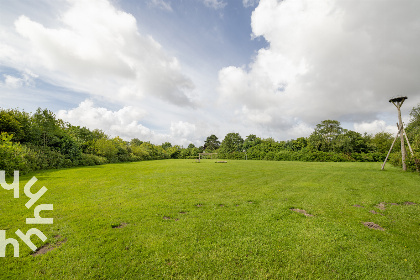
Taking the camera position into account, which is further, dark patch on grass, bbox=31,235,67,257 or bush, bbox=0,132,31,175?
bush, bbox=0,132,31,175

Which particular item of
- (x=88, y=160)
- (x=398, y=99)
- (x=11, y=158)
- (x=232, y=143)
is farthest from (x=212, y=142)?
(x=11, y=158)

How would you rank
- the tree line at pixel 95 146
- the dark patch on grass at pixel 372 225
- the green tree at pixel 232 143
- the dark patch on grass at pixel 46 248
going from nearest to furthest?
the dark patch on grass at pixel 46 248, the dark patch on grass at pixel 372 225, the tree line at pixel 95 146, the green tree at pixel 232 143

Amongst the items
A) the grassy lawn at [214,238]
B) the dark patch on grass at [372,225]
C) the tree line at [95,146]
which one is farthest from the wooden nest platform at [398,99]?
the dark patch on grass at [372,225]

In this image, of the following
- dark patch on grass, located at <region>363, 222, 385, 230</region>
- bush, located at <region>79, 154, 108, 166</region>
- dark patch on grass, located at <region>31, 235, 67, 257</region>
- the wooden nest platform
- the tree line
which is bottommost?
dark patch on grass, located at <region>31, 235, 67, 257</region>

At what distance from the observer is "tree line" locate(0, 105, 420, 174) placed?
16781 millimetres

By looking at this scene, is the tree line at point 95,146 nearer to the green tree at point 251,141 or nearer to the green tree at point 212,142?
the green tree at point 251,141

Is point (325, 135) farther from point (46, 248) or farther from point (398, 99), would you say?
point (46, 248)

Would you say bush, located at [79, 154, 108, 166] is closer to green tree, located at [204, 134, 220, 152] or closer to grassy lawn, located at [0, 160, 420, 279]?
grassy lawn, located at [0, 160, 420, 279]

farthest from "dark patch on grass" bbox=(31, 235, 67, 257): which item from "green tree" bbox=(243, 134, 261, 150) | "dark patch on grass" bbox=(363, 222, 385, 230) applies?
"green tree" bbox=(243, 134, 261, 150)

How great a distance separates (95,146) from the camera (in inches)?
1204

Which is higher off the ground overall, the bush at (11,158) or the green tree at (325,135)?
the green tree at (325,135)

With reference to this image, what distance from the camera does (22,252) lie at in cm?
400

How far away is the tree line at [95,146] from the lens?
16.8 meters

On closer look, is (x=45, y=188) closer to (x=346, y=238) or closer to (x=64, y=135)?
(x=346, y=238)
